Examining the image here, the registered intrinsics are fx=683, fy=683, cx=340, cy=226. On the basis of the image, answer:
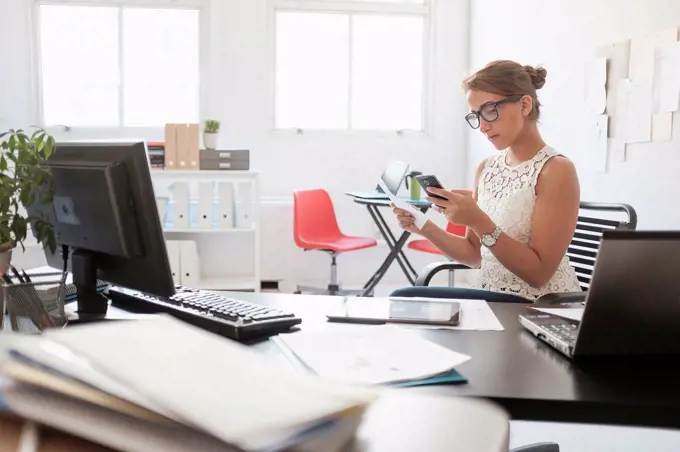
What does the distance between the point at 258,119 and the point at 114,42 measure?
3.91 feet

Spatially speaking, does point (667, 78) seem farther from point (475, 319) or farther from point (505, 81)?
point (475, 319)

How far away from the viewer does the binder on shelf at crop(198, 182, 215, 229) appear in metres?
4.62

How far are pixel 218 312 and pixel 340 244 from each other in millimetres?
3198

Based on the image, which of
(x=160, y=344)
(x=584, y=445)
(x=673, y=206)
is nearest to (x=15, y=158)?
(x=160, y=344)

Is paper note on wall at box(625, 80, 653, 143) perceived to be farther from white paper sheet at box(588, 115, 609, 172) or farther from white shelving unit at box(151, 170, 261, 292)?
white shelving unit at box(151, 170, 261, 292)

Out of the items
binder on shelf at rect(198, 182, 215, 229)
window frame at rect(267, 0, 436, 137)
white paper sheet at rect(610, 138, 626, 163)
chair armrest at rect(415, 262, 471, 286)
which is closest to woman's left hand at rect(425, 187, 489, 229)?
chair armrest at rect(415, 262, 471, 286)

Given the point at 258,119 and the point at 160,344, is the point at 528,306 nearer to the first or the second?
the point at 160,344

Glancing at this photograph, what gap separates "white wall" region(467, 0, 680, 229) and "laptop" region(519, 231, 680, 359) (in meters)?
2.01

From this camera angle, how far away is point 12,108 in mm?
4898

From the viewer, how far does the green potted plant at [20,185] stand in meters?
1.27

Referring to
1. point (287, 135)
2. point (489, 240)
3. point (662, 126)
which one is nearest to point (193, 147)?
A: point (287, 135)

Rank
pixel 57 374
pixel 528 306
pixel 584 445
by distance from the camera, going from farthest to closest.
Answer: pixel 584 445 < pixel 528 306 < pixel 57 374

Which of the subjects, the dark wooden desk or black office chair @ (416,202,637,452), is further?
black office chair @ (416,202,637,452)

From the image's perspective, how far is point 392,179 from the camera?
15.7ft
